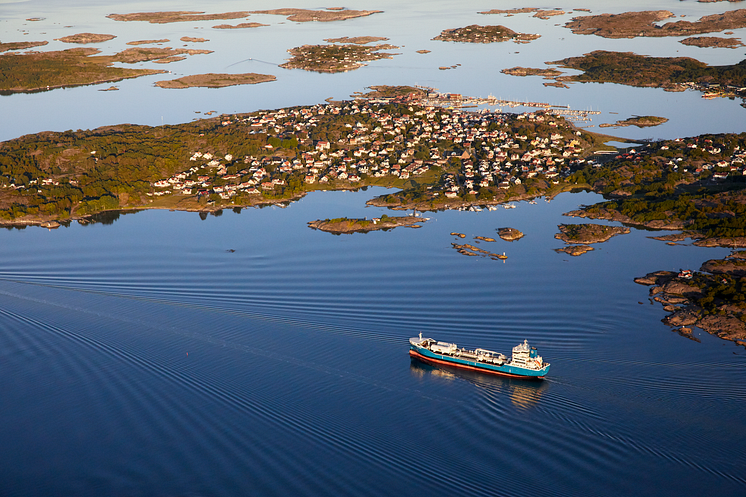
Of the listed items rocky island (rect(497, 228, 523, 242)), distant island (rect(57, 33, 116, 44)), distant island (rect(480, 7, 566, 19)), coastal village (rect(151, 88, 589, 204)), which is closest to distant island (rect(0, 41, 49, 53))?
distant island (rect(57, 33, 116, 44))

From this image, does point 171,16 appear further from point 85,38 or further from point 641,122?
point 641,122

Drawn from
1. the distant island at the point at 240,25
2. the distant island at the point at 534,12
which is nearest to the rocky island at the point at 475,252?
the distant island at the point at 534,12

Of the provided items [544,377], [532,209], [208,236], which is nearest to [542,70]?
[532,209]

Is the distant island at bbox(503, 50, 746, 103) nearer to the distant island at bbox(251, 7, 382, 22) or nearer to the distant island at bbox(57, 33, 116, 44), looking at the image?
the distant island at bbox(251, 7, 382, 22)

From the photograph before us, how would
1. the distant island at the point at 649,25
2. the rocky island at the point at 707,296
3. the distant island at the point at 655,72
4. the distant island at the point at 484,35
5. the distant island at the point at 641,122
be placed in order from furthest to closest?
1. the distant island at the point at 484,35
2. the distant island at the point at 649,25
3. the distant island at the point at 655,72
4. the distant island at the point at 641,122
5. the rocky island at the point at 707,296

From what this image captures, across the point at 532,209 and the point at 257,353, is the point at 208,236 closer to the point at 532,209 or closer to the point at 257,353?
the point at 257,353

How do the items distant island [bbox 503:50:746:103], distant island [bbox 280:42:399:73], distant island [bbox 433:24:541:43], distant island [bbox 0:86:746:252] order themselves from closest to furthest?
distant island [bbox 0:86:746:252] < distant island [bbox 503:50:746:103] < distant island [bbox 280:42:399:73] < distant island [bbox 433:24:541:43]

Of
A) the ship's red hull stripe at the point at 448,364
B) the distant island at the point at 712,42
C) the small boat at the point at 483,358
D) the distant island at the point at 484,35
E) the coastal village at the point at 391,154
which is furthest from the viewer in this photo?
the distant island at the point at 484,35

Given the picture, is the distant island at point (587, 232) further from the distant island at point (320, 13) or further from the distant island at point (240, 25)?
the distant island at point (320, 13)
